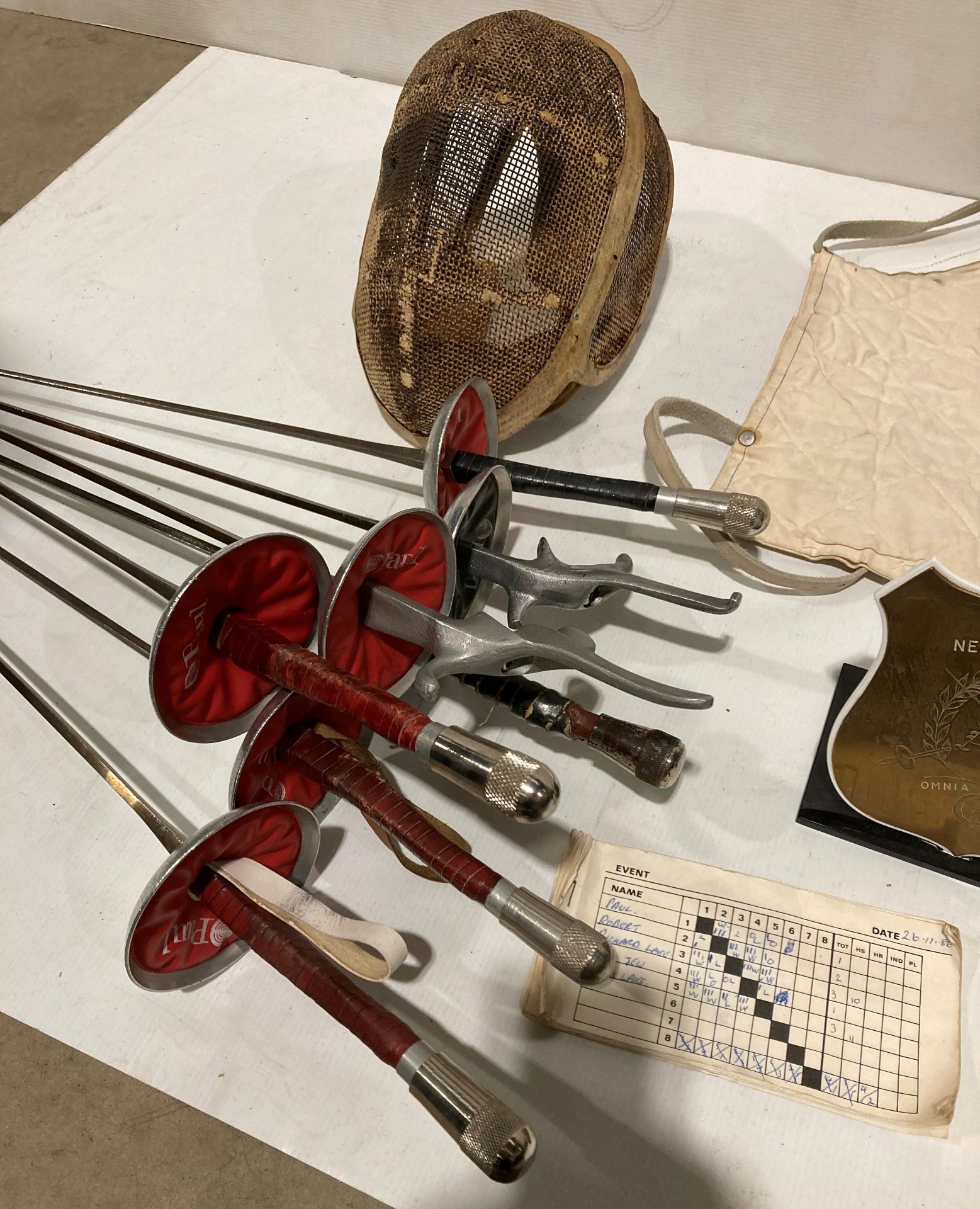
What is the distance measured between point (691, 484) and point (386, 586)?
50 cm

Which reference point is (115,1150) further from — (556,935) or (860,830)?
(860,830)

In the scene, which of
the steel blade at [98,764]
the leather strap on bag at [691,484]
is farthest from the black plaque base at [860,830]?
the steel blade at [98,764]

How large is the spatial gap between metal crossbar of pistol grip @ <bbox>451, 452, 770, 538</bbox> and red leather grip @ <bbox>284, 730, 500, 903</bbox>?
0.34m

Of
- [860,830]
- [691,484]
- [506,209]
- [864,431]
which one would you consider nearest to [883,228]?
[864,431]

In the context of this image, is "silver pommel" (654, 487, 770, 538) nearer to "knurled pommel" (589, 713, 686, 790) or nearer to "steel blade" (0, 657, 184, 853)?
"knurled pommel" (589, 713, 686, 790)

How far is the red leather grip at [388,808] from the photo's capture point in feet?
2.32

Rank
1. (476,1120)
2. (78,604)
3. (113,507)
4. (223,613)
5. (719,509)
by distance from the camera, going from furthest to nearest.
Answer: (113,507), (78,604), (719,509), (223,613), (476,1120)

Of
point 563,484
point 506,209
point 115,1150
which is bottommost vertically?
point 115,1150

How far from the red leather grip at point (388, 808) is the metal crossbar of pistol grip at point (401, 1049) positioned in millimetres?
107

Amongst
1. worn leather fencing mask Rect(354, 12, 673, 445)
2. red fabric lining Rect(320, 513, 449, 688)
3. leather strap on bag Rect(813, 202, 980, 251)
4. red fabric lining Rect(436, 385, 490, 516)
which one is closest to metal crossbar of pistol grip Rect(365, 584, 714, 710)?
red fabric lining Rect(320, 513, 449, 688)

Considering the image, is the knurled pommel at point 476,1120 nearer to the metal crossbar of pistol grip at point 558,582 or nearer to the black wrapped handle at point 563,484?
the metal crossbar of pistol grip at point 558,582

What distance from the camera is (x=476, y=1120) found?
0.61 metres

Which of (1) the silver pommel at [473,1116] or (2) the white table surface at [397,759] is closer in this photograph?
(1) the silver pommel at [473,1116]

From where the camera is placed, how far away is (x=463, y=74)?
108 cm
